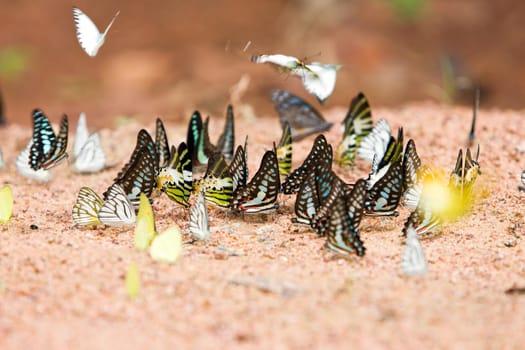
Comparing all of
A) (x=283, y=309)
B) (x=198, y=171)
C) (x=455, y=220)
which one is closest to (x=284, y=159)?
(x=198, y=171)

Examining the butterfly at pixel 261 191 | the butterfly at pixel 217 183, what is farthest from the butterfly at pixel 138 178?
the butterfly at pixel 261 191

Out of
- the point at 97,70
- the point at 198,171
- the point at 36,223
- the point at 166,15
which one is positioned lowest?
the point at 36,223

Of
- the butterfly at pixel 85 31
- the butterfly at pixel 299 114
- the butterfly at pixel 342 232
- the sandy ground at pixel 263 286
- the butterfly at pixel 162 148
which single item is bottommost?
the sandy ground at pixel 263 286

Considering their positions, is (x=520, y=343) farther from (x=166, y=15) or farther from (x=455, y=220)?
(x=166, y=15)

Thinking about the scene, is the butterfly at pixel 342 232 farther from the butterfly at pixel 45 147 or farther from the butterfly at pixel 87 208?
the butterfly at pixel 45 147

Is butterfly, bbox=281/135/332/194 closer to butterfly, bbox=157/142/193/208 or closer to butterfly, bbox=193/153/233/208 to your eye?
butterfly, bbox=193/153/233/208

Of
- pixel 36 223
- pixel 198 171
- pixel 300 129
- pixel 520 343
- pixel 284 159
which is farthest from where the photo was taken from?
pixel 300 129

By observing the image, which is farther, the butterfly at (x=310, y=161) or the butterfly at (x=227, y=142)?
the butterfly at (x=227, y=142)
